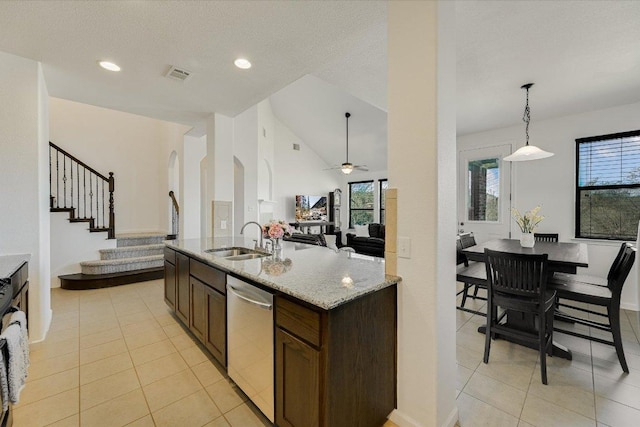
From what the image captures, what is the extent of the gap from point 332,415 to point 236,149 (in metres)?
6.16

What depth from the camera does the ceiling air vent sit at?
8.89ft

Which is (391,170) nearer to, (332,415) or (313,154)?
(332,415)

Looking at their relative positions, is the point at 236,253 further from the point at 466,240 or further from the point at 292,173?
the point at 292,173

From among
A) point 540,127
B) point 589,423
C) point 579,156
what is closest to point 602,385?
point 589,423

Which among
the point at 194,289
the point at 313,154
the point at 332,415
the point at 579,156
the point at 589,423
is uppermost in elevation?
the point at 313,154

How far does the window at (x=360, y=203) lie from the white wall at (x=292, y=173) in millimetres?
988

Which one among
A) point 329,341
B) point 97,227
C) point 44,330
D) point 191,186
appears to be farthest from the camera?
point 191,186

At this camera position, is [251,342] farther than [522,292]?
No

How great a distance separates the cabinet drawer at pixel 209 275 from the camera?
A: 6.75 feet

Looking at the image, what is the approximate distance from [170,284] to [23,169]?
1.77 meters

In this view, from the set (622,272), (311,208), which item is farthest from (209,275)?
(311,208)

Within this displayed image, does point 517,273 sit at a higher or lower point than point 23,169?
lower

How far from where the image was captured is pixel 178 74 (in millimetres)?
2811

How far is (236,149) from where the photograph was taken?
6.52m
